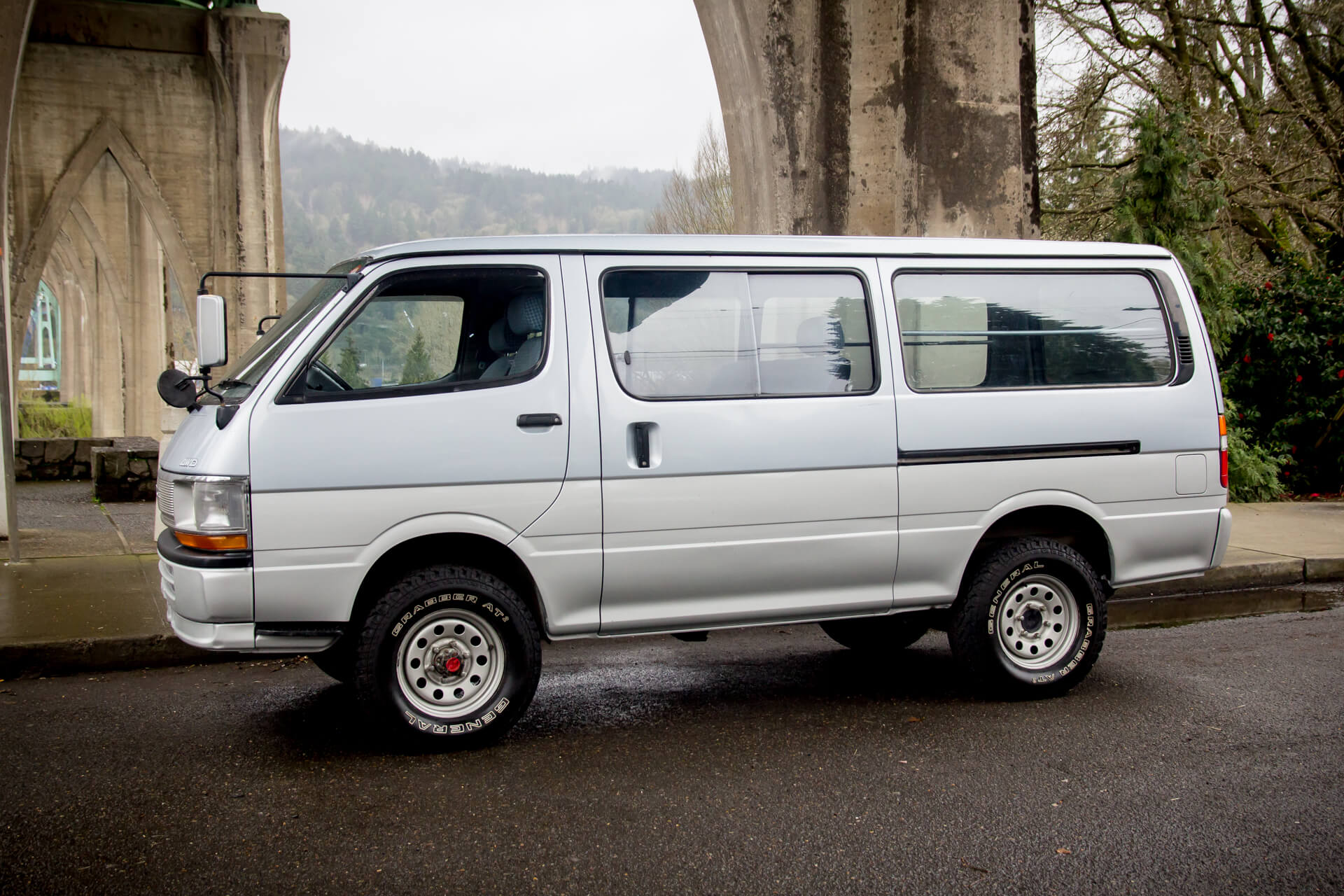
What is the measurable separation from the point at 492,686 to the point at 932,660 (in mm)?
2731

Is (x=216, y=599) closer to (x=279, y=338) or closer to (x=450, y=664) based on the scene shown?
(x=450, y=664)

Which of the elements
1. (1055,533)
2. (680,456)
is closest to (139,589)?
(680,456)

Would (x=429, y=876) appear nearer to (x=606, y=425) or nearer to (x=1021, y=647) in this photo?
(x=606, y=425)

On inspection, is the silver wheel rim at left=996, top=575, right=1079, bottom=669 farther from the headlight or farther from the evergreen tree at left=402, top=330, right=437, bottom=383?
the headlight

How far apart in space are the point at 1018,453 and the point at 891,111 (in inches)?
196

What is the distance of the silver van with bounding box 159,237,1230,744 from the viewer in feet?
14.3

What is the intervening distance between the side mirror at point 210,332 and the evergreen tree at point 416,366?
2.30 feet

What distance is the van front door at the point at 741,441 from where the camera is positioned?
4672 millimetres

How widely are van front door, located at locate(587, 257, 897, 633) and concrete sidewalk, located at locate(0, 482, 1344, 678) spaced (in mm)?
2917

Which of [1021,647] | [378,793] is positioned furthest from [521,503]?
[1021,647]

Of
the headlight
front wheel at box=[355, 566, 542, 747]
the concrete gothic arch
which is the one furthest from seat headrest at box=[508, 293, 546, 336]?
the concrete gothic arch

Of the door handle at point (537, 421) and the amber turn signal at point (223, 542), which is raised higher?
the door handle at point (537, 421)

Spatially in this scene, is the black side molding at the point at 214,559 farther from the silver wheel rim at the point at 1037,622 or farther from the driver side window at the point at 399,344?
the silver wheel rim at the point at 1037,622

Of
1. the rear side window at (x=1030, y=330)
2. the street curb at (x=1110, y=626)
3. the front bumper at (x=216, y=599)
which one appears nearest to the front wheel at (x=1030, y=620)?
the rear side window at (x=1030, y=330)
